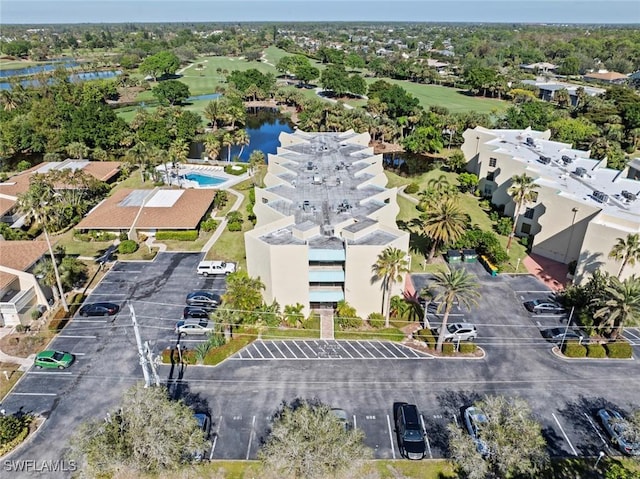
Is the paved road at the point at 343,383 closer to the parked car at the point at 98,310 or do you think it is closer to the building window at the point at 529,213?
the parked car at the point at 98,310

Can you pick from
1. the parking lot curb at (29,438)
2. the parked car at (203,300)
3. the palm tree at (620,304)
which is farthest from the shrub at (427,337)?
the parking lot curb at (29,438)

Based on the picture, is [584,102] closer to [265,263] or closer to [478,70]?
[478,70]

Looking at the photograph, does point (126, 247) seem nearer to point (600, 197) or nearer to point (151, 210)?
point (151, 210)

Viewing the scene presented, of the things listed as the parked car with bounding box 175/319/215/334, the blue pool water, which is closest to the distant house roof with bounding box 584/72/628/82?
the blue pool water

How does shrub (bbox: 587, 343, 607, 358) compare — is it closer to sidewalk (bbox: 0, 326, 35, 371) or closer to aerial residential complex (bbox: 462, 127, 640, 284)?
aerial residential complex (bbox: 462, 127, 640, 284)

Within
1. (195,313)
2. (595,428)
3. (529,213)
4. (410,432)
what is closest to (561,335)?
(595,428)

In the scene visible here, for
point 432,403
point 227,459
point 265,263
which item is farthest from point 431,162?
point 227,459

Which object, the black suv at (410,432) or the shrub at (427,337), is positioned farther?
the shrub at (427,337)
